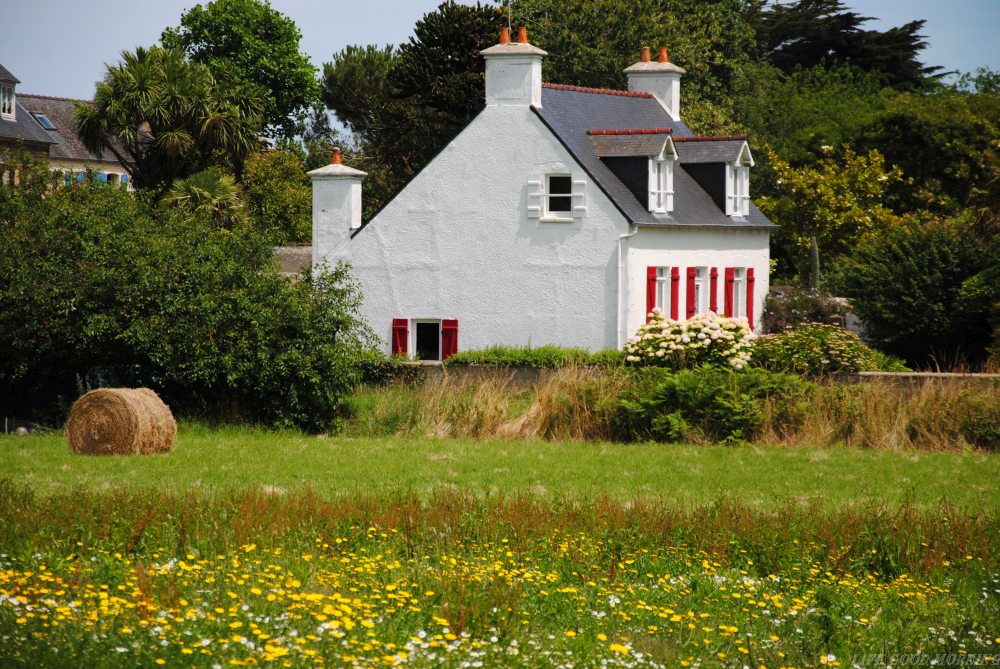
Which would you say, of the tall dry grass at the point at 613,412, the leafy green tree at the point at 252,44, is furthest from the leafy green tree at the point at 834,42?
the tall dry grass at the point at 613,412

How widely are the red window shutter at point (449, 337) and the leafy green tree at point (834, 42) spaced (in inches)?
1550

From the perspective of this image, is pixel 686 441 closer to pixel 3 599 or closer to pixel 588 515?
pixel 588 515

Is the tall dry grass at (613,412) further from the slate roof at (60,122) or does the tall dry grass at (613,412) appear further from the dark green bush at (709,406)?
the slate roof at (60,122)

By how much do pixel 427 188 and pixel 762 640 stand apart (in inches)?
1077

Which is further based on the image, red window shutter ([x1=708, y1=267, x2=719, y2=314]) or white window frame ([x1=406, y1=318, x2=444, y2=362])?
red window shutter ([x1=708, y1=267, x2=719, y2=314])

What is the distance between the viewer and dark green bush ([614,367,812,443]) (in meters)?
21.8

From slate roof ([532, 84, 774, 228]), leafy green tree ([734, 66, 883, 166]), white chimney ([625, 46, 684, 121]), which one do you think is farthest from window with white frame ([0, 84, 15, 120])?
slate roof ([532, 84, 774, 228])

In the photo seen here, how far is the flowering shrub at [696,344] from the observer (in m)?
26.0

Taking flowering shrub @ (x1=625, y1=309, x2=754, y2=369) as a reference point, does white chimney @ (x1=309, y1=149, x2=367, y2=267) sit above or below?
above

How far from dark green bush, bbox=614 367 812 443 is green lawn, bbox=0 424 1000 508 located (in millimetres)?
814

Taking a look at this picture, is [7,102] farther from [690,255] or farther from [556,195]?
[690,255]

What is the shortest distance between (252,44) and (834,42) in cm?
3242

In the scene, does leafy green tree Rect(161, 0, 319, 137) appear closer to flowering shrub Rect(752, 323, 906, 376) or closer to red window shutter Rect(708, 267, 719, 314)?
red window shutter Rect(708, 267, 719, 314)

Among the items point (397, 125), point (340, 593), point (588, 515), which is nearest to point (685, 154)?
point (397, 125)
